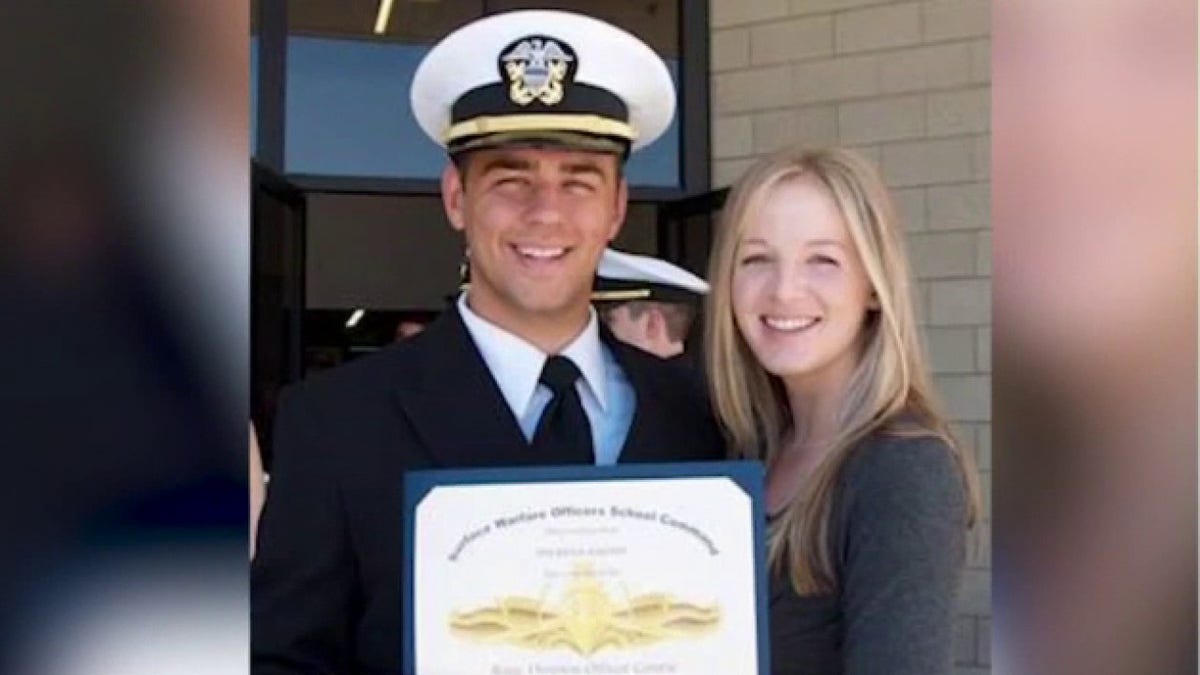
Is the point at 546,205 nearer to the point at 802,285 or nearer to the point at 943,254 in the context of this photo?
the point at 802,285

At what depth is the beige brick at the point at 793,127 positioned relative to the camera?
455cm

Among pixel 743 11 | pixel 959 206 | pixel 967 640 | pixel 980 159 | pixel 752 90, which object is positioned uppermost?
pixel 743 11

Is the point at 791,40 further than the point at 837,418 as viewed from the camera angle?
Yes

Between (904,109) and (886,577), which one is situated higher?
(904,109)

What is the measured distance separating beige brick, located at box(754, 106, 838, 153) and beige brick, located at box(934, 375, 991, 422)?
2.61ft

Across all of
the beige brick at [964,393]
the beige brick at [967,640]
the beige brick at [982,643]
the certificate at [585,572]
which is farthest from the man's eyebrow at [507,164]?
the beige brick at [964,393]

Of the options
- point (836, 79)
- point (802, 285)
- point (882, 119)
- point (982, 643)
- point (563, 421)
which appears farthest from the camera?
point (836, 79)

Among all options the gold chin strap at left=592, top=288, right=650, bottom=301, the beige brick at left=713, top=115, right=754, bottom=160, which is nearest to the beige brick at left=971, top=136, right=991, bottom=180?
the beige brick at left=713, top=115, right=754, bottom=160

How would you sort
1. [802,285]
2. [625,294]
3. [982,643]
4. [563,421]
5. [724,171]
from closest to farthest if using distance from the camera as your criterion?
[802,285] < [563,421] < [625,294] < [982,643] < [724,171]

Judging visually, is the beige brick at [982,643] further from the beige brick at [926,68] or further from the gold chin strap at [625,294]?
the beige brick at [926,68]

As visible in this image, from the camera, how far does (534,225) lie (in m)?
1.79

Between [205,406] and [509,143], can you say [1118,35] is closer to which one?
[509,143]

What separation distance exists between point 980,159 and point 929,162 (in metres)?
0.14

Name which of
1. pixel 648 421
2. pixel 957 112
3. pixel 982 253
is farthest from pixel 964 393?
pixel 648 421
